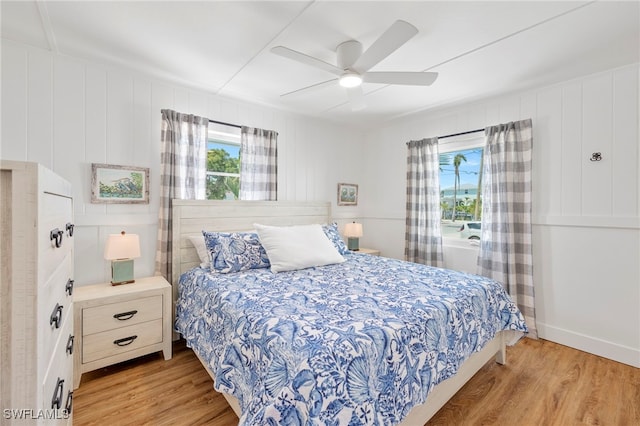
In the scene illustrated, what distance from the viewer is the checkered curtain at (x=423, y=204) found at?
3525 millimetres

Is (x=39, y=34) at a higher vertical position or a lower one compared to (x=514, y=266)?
higher

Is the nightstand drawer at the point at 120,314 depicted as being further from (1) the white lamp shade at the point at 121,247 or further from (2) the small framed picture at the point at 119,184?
(2) the small framed picture at the point at 119,184

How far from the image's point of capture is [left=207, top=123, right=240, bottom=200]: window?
311 centimetres

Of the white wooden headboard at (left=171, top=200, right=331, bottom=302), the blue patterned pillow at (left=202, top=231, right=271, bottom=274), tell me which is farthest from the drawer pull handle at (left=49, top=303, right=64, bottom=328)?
the white wooden headboard at (left=171, top=200, right=331, bottom=302)

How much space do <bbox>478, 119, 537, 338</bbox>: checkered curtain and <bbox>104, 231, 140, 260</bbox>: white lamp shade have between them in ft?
11.0

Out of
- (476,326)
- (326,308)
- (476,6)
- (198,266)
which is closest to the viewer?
(326,308)

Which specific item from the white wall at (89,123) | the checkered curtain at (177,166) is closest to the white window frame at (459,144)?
the white wall at (89,123)

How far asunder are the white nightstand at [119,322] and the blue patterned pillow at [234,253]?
452 millimetres

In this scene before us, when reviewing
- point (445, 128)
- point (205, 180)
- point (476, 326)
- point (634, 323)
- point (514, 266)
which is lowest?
point (634, 323)

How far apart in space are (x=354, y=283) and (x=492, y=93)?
2.46 meters

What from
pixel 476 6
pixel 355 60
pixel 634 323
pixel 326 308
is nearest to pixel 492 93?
pixel 476 6

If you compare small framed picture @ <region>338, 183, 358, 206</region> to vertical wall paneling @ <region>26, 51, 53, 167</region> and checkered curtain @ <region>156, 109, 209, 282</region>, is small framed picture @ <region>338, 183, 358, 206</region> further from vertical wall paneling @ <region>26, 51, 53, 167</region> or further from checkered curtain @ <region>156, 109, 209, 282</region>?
vertical wall paneling @ <region>26, 51, 53, 167</region>

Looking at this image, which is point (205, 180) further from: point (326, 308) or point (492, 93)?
point (492, 93)

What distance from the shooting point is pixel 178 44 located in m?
2.10
